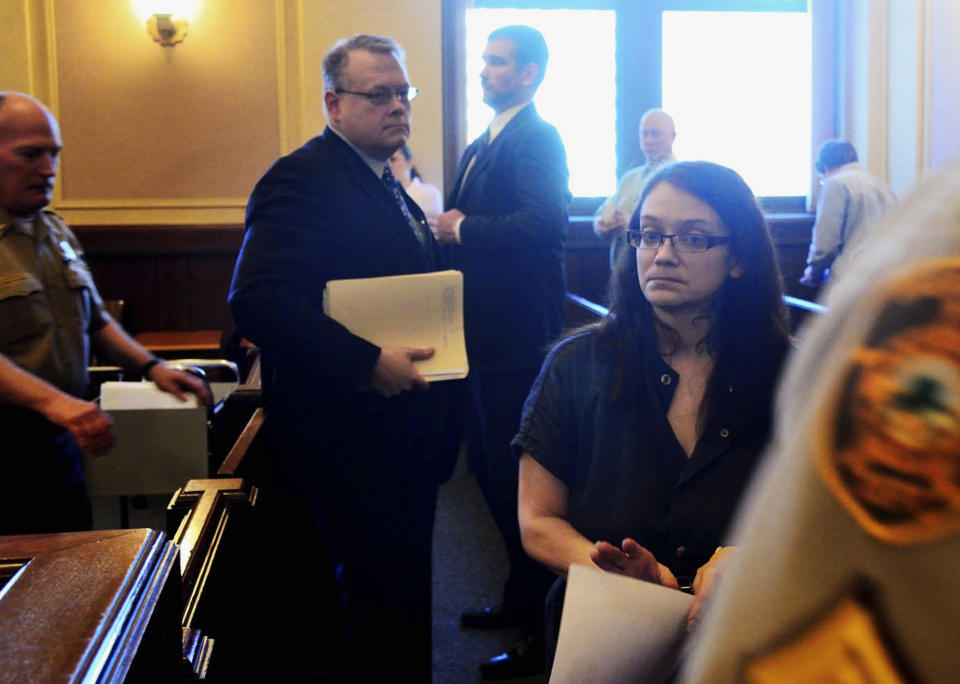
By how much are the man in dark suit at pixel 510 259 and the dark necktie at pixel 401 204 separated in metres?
0.44

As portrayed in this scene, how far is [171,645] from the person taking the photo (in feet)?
3.87

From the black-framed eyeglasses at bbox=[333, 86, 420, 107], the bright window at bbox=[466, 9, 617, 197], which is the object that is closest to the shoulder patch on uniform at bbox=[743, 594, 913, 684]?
the black-framed eyeglasses at bbox=[333, 86, 420, 107]

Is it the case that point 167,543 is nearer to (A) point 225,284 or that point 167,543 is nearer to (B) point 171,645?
(B) point 171,645

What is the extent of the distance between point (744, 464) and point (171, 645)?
940 mm

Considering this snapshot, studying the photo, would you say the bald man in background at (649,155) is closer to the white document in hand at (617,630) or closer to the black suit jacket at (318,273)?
A: the black suit jacket at (318,273)

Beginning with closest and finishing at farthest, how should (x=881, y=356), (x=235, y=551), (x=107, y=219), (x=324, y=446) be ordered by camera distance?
(x=881, y=356) < (x=235, y=551) < (x=324, y=446) < (x=107, y=219)

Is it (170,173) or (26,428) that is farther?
(170,173)

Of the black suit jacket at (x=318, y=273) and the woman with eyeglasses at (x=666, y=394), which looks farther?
the black suit jacket at (x=318, y=273)

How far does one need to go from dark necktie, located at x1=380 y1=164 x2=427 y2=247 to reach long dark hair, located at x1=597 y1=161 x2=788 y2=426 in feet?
2.00

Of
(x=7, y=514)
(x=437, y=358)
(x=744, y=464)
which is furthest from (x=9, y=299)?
(x=744, y=464)

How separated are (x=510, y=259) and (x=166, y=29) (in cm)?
408

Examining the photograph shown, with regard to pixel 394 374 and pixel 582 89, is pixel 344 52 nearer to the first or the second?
pixel 394 374

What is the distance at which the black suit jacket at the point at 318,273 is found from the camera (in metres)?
2.07

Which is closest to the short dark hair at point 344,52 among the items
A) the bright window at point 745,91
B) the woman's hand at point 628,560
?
the woman's hand at point 628,560
